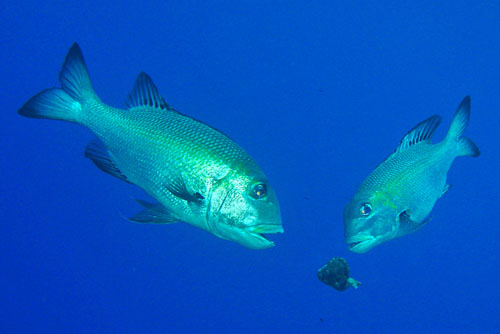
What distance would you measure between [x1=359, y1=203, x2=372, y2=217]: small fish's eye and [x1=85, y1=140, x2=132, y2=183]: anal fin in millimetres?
1651

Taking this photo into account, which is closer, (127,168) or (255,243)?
(255,243)

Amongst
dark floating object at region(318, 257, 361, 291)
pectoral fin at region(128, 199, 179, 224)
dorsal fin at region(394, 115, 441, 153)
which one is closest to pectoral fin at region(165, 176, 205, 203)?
pectoral fin at region(128, 199, 179, 224)

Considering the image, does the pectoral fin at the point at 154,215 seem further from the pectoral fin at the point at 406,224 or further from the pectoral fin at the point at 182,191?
the pectoral fin at the point at 406,224

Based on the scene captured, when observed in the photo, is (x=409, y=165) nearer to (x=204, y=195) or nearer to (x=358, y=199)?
(x=358, y=199)

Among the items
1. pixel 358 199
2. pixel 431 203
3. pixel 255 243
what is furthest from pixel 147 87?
pixel 431 203

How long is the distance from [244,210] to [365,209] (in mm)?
1021

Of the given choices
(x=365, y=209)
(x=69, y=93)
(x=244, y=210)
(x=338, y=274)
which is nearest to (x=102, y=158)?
(x=69, y=93)

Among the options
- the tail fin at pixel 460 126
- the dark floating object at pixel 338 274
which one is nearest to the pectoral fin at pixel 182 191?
the tail fin at pixel 460 126

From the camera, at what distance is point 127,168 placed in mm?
2213

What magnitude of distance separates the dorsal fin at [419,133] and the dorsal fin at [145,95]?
1.90 meters

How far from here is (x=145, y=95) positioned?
7.73 feet

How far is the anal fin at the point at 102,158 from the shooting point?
225 cm

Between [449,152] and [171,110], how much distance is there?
2.28 meters

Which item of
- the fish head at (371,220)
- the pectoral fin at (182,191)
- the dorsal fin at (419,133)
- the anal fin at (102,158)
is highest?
the dorsal fin at (419,133)
